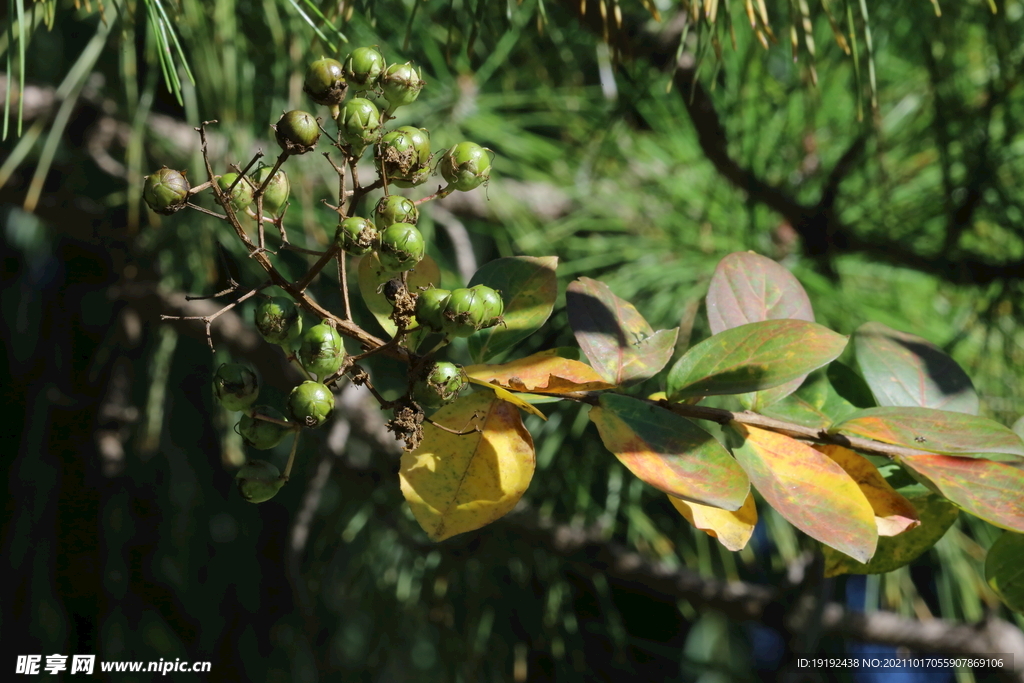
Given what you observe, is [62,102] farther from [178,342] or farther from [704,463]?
[704,463]

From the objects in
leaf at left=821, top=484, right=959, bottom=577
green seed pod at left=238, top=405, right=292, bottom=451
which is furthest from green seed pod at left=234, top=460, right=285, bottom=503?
leaf at left=821, top=484, right=959, bottom=577

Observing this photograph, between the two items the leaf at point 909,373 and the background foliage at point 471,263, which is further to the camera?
the background foliage at point 471,263

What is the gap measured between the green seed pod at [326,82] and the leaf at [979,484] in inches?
9.6

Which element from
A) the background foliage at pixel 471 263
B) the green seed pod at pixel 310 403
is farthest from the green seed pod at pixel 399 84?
the background foliage at pixel 471 263

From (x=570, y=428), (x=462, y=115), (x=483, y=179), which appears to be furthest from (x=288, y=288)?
(x=462, y=115)

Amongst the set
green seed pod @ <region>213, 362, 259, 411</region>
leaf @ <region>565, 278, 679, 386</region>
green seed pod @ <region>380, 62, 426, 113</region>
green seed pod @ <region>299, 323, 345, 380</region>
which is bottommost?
green seed pod @ <region>213, 362, 259, 411</region>

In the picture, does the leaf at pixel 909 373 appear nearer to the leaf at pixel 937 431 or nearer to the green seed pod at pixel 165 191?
the leaf at pixel 937 431

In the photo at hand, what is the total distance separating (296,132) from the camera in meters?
0.27

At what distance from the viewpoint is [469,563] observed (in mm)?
965

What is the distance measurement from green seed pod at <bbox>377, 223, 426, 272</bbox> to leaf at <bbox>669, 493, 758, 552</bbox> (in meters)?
0.12

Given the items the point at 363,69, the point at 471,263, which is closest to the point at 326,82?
the point at 363,69

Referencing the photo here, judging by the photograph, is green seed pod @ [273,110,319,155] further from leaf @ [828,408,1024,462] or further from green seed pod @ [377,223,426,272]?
leaf @ [828,408,1024,462]

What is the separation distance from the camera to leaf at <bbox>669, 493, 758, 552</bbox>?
276 mm

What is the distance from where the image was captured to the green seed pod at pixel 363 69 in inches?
10.9
